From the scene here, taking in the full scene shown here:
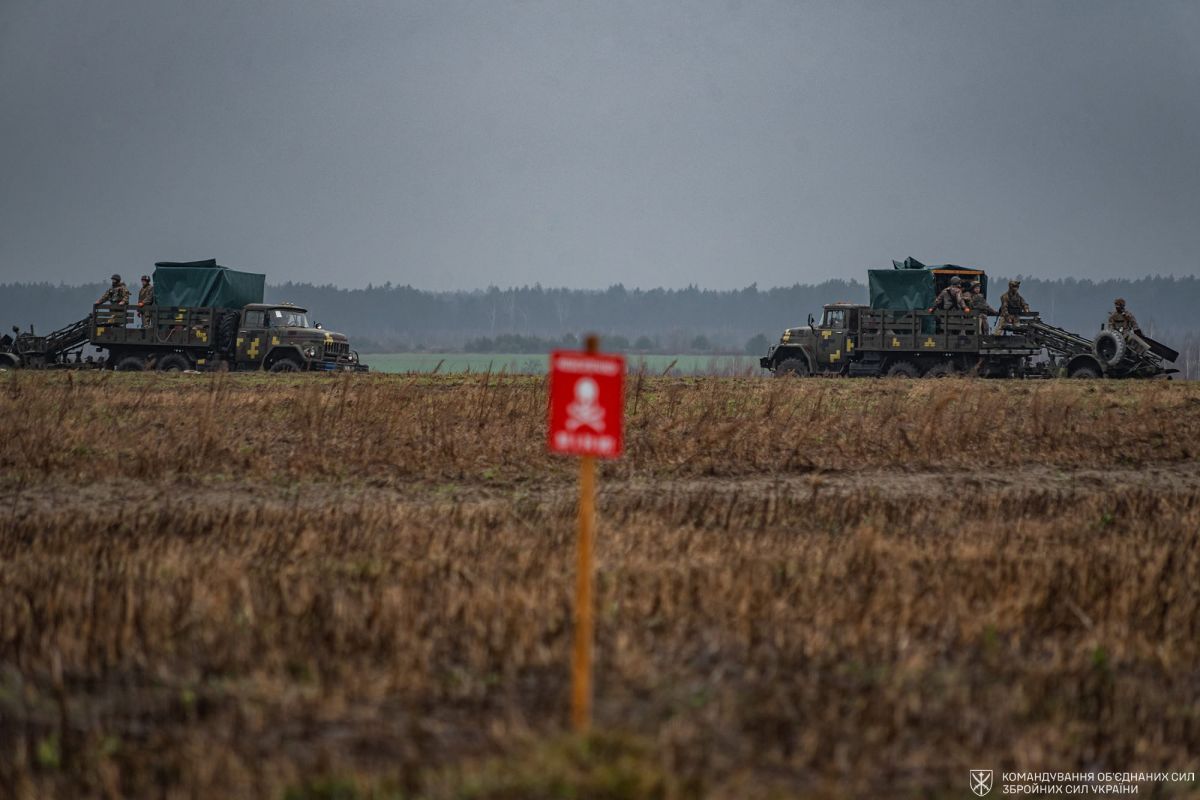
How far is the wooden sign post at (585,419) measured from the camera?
14.5 ft

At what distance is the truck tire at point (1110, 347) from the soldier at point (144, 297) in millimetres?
26806

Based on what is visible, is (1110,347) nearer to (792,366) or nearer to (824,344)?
(824,344)

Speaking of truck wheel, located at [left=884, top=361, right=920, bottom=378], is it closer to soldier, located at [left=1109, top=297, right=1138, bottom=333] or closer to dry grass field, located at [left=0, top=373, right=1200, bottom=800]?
soldier, located at [left=1109, top=297, right=1138, bottom=333]

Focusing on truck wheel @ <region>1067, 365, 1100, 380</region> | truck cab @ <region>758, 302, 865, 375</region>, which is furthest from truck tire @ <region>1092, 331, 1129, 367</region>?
truck cab @ <region>758, 302, 865, 375</region>

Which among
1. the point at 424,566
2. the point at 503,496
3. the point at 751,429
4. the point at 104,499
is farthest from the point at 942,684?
the point at 751,429

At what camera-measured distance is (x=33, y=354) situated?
3472cm

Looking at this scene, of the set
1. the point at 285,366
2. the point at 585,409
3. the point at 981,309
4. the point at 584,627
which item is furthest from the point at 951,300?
the point at 584,627

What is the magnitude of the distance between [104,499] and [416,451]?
141 inches

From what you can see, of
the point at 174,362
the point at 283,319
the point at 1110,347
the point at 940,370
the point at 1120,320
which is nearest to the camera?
the point at 1120,320

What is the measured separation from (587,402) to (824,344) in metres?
Result: 27.8

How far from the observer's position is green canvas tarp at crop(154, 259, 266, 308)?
32.9 meters

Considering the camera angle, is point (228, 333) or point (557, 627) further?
point (228, 333)

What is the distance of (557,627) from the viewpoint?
589 cm

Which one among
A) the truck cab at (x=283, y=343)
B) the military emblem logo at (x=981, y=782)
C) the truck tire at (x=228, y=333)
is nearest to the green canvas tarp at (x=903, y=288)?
the truck cab at (x=283, y=343)
